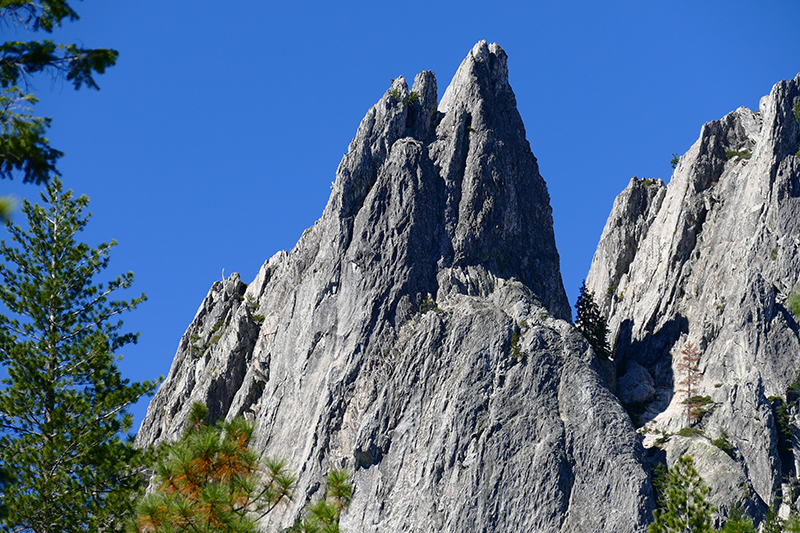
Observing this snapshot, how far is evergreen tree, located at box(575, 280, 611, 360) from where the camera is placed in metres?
A: 85.5

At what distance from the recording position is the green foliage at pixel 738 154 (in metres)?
96.8

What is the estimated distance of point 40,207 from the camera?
36.0 meters

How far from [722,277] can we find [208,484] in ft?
225

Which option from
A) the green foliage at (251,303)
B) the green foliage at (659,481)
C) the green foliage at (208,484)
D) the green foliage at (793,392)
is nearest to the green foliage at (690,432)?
the green foliage at (659,481)

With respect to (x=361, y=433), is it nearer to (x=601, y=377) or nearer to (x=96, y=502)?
(x=601, y=377)

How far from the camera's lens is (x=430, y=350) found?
7106 cm

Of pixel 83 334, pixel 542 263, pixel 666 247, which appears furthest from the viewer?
pixel 666 247

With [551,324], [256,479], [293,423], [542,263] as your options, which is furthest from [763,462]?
[256,479]

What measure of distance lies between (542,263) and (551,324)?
13.4 m

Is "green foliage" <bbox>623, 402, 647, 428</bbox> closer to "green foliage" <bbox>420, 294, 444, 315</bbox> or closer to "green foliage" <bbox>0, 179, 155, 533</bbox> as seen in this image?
"green foliage" <bbox>420, 294, 444, 315</bbox>

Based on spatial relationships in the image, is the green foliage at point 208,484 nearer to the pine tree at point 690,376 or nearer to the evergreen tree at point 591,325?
the pine tree at point 690,376

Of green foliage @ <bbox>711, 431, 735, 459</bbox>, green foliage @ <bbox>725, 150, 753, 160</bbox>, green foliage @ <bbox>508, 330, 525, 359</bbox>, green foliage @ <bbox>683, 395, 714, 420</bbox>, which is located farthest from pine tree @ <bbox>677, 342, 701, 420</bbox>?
green foliage @ <bbox>725, 150, 753, 160</bbox>

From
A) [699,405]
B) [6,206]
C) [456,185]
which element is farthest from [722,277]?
[6,206]

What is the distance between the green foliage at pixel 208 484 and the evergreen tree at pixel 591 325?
5987cm
